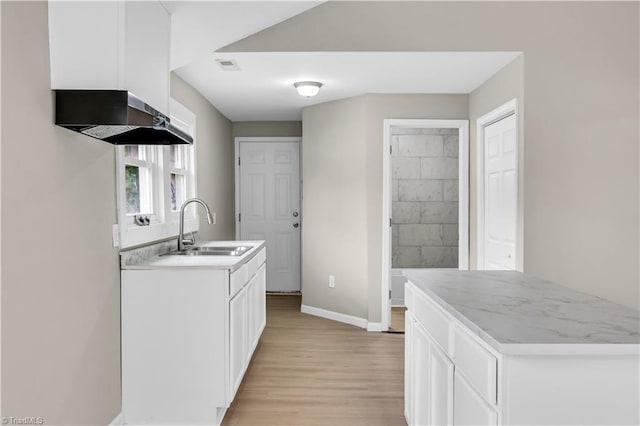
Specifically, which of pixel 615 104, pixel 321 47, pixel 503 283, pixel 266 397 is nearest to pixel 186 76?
pixel 321 47

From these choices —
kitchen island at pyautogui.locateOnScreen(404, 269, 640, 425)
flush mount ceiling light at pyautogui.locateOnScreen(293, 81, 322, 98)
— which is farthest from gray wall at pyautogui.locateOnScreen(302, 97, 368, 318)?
kitchen island at pyautogui.locateOnScreen(404, 269, 640, 425)

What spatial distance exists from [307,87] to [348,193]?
3.98ft

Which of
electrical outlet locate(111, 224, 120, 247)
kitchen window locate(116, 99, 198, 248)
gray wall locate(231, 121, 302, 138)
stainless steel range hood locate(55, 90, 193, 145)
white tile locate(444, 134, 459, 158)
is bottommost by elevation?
electrical outlet locate(111, 224, 120, 247)

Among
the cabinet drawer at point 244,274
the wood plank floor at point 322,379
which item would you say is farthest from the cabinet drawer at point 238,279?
the wood plank floor at point 322,379

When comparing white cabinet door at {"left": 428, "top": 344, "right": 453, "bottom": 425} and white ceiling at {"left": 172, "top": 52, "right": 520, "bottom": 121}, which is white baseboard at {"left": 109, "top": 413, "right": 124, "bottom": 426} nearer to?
white cabinet door at {"left": 428, "top": 344, "right": 453, "bottom": 425}

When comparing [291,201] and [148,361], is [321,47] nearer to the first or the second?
[148,361]

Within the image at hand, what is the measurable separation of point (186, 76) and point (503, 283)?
2.86 metres

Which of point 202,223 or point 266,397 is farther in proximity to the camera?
point 202,223

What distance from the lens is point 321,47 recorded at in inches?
123

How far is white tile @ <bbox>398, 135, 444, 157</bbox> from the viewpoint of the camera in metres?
5.81

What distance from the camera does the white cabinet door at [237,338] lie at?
246 cm

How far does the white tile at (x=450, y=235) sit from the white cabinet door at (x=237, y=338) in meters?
3.62

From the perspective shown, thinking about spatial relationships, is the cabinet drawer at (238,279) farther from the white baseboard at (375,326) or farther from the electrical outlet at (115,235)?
the white baseboard at (375,326)

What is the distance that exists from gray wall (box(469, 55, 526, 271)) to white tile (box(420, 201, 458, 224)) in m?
1.54
